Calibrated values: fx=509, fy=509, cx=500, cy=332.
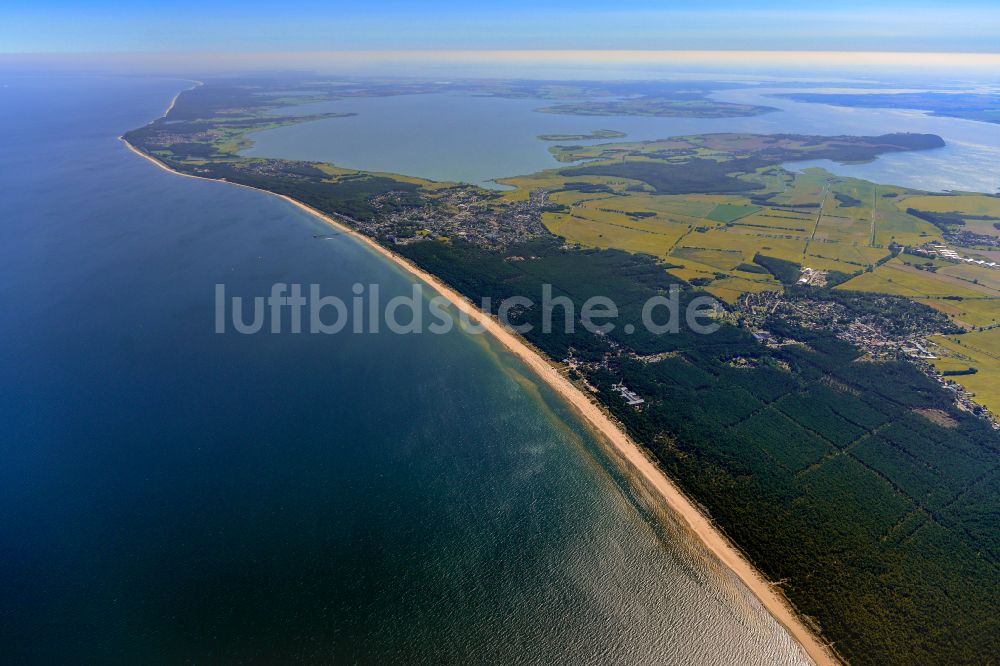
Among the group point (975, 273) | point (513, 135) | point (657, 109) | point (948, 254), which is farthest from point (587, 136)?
point (975, 273)

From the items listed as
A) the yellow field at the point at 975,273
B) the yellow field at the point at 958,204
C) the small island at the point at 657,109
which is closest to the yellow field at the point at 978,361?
the yellow field at the point at 975,273

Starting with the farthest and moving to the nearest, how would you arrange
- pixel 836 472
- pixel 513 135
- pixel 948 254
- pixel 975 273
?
pixel 513 135, pixel 948 254, pixel 975 273, pixel 836 472

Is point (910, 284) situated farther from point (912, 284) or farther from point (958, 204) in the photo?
point (958, 204)

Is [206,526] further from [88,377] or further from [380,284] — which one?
[380,284]

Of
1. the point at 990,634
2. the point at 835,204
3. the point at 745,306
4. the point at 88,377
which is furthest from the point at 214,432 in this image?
the point at 835,204

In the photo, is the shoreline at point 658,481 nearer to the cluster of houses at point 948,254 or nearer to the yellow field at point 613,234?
the yellow field at point 613,234
